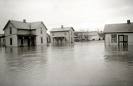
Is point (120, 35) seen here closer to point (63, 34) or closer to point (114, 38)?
point (114, 38)

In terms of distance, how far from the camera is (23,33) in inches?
1588

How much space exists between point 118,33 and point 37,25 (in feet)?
74.9

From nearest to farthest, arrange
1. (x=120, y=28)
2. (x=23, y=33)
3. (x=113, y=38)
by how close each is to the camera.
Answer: (x=113, y=38) < (x=120, y=28) < (x=23, y=33)

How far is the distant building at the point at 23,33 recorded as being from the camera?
3792 cm

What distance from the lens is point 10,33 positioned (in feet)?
127

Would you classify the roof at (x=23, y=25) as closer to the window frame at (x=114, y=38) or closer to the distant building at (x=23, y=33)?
the distant building at (x=23, y=33)

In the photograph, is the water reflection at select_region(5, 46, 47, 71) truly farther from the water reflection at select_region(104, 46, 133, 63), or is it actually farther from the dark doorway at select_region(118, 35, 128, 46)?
the dark doorway at select_region(118, 35, 128, 46)

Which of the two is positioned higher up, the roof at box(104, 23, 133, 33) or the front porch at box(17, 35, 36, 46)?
the roof at box(104, 23, 133, 33)

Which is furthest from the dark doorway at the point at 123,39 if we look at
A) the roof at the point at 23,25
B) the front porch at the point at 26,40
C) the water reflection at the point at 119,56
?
the roof at the point at 23,25

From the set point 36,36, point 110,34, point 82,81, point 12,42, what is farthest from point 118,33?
point 82,81

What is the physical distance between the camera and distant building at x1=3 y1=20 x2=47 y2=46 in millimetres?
37922

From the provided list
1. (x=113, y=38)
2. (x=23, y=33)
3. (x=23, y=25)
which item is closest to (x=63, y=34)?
(x=23, y=25)

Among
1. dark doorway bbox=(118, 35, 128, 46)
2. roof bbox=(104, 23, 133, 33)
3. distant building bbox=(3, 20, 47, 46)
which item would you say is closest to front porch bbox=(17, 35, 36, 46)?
distant building bbox=(3, 20, 47, 46)

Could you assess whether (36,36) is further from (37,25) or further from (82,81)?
(82,81)
